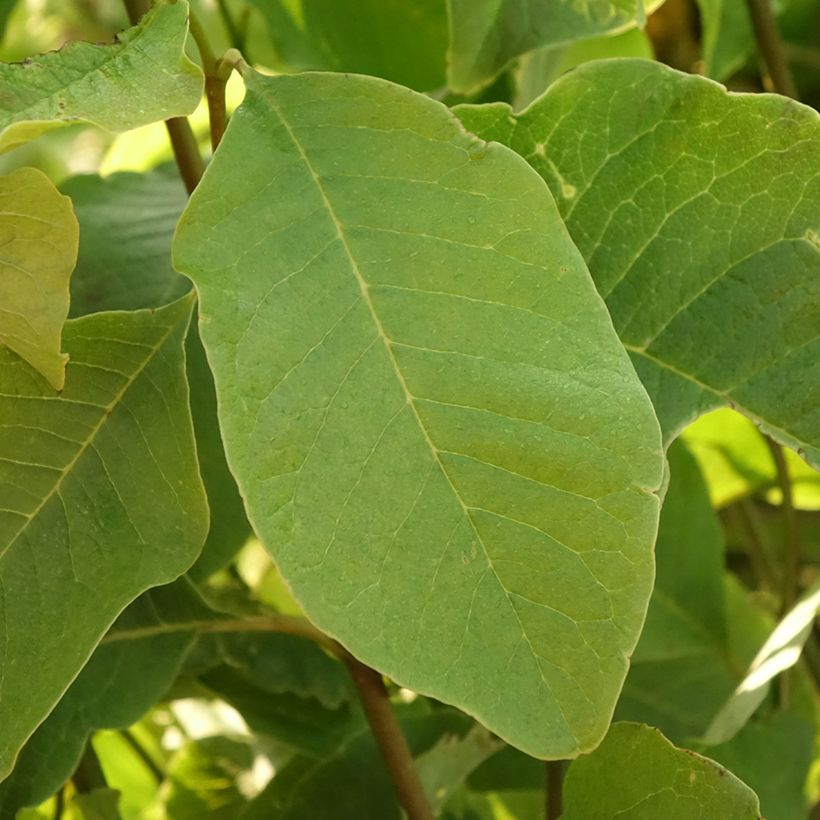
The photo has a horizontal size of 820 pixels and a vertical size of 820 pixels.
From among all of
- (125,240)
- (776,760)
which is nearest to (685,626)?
(776,760)

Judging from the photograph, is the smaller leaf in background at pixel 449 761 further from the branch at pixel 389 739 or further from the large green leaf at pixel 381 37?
the large green leaf at pixel 381 37

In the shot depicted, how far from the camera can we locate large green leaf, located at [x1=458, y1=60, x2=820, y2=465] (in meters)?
0.48

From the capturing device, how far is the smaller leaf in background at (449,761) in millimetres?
647

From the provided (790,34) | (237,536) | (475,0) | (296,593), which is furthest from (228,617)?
(790,34)

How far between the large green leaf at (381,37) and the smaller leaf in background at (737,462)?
1.41ft

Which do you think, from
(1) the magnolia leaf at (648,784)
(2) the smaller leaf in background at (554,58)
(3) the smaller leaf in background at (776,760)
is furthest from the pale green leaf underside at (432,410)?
(3) the smaller leaf in background at (776,760)

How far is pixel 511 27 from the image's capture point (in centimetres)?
58

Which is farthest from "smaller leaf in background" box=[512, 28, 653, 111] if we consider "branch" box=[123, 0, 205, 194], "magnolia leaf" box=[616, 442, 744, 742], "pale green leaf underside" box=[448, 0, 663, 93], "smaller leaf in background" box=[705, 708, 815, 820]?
"smaller leaf in background" box=[705, 708, 815, 820]

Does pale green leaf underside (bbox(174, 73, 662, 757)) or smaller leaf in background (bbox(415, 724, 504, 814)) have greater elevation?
pale green leaf underside (bbox(174, 73, 662, 757))

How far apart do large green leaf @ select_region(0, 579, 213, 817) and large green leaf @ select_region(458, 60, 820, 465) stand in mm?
285

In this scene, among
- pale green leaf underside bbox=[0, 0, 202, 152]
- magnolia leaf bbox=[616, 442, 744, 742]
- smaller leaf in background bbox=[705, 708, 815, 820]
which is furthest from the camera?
magnolia leaf bbox=[616, 442, 744, 742]

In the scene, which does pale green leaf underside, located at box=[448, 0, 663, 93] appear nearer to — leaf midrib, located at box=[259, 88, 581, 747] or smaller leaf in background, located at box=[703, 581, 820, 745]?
leaf midrib, located at box=[259, 88, 581, 747]

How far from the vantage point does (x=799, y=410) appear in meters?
0.50

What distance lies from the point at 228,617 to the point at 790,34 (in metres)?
0.98
